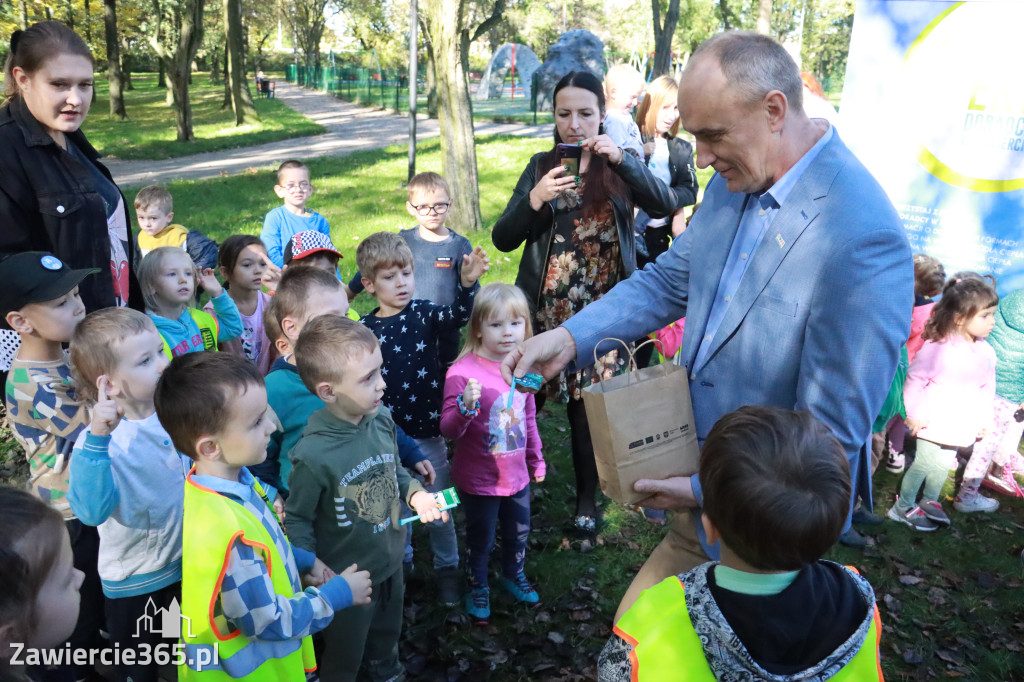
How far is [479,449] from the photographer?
3.72 metres

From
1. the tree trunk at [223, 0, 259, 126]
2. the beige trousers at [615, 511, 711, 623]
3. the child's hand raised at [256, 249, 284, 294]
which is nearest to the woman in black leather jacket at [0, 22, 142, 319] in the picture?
the child's hand raised at [256, 249, 284, 294]

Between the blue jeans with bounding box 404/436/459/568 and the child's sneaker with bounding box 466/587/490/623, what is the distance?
20 centimetres

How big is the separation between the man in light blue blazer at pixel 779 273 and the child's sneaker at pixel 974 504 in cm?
324

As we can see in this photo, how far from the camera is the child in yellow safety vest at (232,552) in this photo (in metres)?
2.08

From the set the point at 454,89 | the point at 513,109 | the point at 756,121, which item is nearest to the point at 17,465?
the point at 756,121

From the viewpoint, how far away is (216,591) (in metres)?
2.05

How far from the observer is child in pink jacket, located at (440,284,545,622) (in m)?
3.70

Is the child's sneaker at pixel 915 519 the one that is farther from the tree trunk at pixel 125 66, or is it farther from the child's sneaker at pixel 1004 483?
the tree trunk at pixel 125 66

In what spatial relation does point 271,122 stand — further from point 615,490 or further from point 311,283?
point 615,490

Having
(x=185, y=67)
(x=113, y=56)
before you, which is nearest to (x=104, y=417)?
(x=185, y=67)

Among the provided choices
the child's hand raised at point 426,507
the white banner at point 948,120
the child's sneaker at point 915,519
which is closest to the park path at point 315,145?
the white banner at point 948,120

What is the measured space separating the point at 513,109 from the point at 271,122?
13.1 m

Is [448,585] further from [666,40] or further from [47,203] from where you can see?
[666,40]

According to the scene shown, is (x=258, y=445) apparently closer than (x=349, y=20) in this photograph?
Yes
